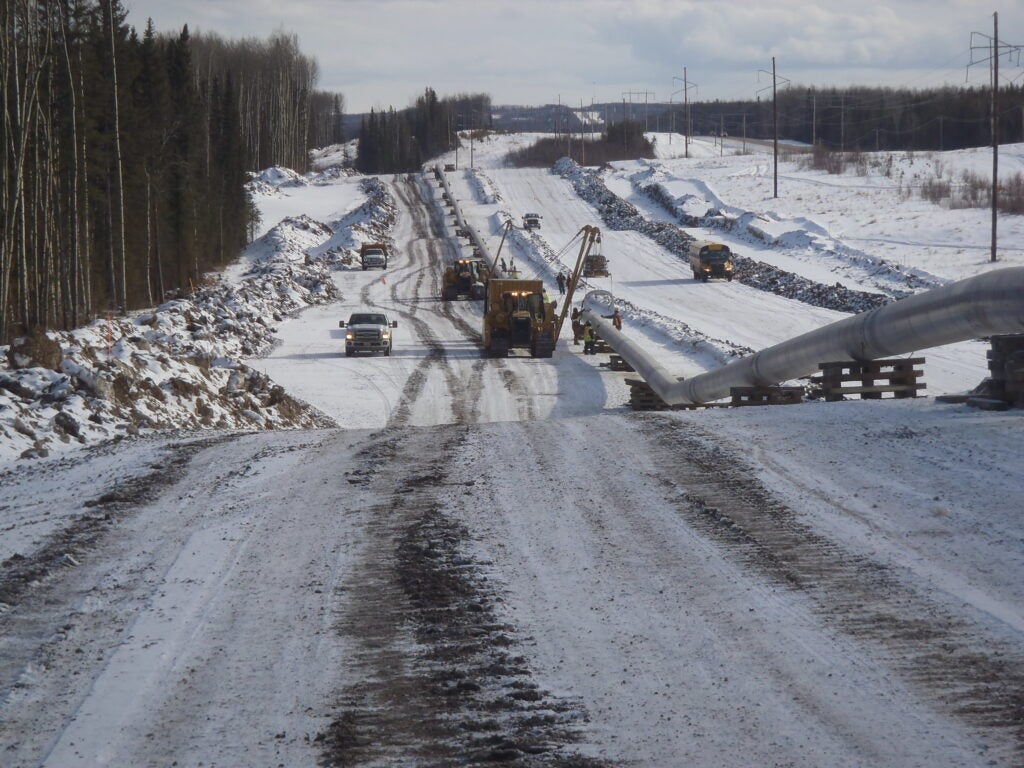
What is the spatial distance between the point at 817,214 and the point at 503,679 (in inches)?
2827

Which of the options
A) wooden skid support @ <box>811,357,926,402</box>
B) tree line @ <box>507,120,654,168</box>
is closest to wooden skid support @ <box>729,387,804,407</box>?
wooden skid support @ <box>811,357,926,402</box>

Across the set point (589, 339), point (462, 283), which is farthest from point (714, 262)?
point (589, 339)

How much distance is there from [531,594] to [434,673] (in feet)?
4.57

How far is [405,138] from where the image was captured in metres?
166

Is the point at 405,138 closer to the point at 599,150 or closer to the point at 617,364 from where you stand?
the point at 599,150

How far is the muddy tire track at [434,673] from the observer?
5.27 meters

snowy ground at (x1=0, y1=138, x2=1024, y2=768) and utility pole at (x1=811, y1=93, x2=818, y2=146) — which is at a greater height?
utility pole at (x1=811, y1=93, x2=818, y2=146)

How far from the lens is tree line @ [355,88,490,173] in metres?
156

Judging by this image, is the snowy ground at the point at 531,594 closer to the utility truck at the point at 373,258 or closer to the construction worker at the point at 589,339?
the construction worker at the point at 589,339

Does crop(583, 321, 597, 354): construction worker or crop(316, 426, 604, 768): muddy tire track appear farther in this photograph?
crop(583, 321, 597, 354): construction worker

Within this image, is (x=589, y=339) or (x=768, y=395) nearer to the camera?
(x=768, y=395)

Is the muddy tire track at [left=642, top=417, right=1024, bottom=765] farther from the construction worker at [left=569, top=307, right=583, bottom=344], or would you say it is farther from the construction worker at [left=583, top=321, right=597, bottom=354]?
the construction worker at [left=569, top=307, right=583, bottom=344]

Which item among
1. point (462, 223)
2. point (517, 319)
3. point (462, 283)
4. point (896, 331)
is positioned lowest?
point (517, 319)

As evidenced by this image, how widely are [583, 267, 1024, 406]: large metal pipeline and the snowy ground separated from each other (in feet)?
4.06
